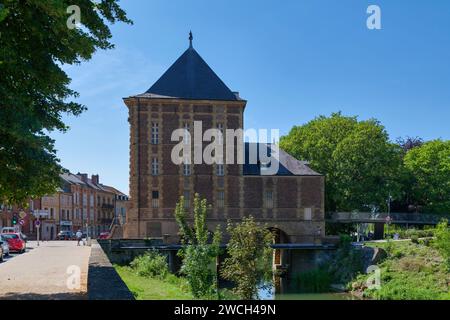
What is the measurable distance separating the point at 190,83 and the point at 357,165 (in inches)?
835

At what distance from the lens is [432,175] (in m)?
61.2

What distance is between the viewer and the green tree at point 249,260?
80.0 ft

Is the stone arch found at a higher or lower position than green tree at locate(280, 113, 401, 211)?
lower

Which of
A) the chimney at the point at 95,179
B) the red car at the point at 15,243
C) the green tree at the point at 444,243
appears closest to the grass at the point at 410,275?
the green tree at the point at 444,243

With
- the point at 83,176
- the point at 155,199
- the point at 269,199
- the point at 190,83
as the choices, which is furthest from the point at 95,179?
the point at 269,199

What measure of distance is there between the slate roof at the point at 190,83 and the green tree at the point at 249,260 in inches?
1022

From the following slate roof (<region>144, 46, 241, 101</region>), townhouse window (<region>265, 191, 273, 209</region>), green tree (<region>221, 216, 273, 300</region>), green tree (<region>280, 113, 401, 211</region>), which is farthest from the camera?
green tree (<region>280, 113, 401, 211</region>)

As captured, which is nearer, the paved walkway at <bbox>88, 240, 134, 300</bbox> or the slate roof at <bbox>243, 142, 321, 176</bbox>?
the paved walkway at <bbox>88, 240, 134, 300</bbox>

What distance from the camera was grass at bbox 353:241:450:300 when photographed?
33094mm

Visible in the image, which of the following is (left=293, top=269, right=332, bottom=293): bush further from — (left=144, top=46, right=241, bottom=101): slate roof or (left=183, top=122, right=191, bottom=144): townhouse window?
(left=144, top=46, right=241, bottom=101): slate roof

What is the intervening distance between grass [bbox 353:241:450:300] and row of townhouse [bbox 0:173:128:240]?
121 feet

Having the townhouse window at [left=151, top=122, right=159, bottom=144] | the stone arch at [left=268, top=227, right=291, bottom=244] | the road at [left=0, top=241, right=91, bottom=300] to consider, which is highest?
the townhouse window at [left=151, top=122, right=159, bottom=144]

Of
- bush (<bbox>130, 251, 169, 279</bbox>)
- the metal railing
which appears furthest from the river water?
the metal railing
